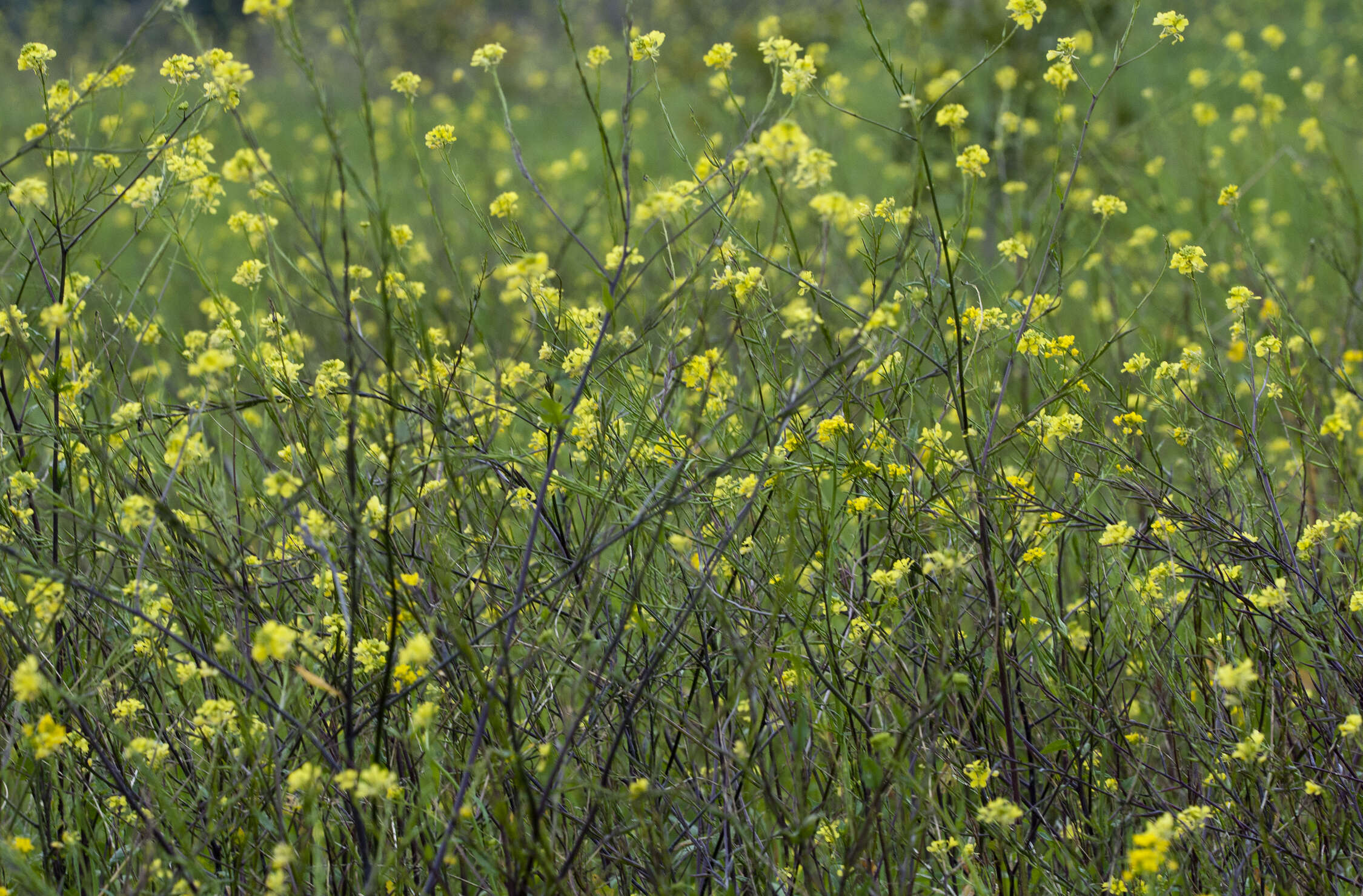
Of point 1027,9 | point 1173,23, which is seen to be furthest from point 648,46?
point 1173,23

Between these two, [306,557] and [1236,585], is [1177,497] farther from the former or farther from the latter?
[306,557]

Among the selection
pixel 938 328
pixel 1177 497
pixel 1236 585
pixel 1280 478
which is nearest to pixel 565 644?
pixel 938 328

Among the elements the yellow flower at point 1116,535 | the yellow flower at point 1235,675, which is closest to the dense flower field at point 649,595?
the yellow flower at point 1235,675

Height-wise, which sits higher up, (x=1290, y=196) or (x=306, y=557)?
(x=1290, y=196)

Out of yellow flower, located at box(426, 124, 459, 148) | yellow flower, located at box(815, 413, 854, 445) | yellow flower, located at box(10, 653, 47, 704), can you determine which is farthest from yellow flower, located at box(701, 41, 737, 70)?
yellow flower, located at box(10, 653, 47, 704)

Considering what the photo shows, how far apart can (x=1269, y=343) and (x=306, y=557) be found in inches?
75.4

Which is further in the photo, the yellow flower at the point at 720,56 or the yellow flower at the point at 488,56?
the yellow flower at the point at 720,56

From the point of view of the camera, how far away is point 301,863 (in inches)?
58.4

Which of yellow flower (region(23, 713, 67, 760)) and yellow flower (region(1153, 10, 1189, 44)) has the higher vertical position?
yellow flower (region(1153, 10, 1189, 44))

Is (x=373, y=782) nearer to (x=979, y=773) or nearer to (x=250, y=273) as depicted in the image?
(x=979, y=773)

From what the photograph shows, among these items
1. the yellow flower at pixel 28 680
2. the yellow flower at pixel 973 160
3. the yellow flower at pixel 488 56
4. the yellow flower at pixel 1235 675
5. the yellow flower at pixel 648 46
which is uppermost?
the yellow flower at pixel 648 46

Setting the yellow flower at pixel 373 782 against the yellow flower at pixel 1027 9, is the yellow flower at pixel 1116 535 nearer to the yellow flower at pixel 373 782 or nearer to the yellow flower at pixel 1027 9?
the yellow flower at pixel 1027 9

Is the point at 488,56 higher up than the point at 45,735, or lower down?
higher up

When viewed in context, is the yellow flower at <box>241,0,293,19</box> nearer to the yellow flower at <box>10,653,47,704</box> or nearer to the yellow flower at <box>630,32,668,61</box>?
the yellow flower at <box>630,32,668,61</box>
